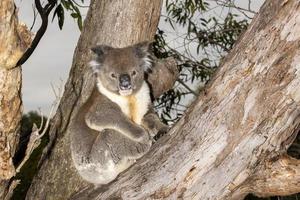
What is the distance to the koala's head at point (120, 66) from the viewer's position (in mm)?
4309

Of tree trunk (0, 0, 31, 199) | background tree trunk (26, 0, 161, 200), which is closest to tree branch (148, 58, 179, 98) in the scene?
background tree trunk (26, 0, 161, 200)

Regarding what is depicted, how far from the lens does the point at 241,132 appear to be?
3246 mm

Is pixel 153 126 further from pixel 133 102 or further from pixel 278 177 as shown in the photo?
pixel 278 177

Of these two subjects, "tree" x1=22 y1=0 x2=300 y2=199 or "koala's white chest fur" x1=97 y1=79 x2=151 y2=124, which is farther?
"koala's white chest fur" x1=97 y1=79 x2=151 y2=124

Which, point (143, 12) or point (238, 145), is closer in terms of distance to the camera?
point (238, 145)

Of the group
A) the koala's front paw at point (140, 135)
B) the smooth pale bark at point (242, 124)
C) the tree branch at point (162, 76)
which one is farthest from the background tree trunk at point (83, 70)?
the smooth pale bark at point (242, 124)

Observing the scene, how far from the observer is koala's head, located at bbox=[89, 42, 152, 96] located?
170 inches

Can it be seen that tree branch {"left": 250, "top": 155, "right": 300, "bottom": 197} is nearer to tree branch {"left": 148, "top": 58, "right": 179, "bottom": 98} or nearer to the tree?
the tree

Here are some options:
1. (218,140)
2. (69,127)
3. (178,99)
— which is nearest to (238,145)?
(218,140)

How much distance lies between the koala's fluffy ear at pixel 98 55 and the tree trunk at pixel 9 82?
798 mm

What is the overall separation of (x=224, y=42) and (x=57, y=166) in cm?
354

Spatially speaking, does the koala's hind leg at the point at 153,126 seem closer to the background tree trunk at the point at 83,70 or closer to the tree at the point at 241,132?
the background tree trunk at the point at 83,70

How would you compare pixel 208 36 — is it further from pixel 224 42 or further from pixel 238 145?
pixel 238 145

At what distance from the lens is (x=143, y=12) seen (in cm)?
485
